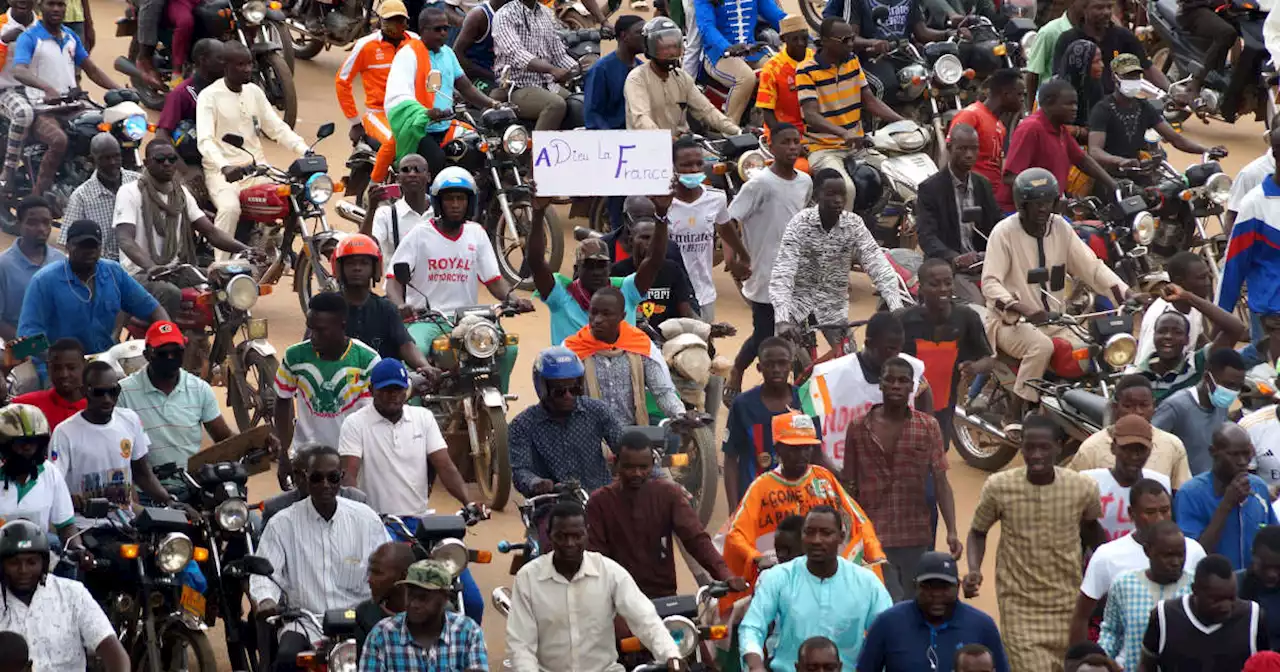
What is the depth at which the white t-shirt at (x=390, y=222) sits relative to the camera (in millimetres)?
15516

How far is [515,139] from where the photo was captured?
17875mm

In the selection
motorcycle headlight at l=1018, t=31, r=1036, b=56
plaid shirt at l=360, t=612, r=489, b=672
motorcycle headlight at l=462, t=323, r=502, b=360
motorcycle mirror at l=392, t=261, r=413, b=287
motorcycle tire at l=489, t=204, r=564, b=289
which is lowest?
motorcycle tire at l=489, t=204, r=564, b=289

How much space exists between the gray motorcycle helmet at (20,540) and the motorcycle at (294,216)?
5.73 m

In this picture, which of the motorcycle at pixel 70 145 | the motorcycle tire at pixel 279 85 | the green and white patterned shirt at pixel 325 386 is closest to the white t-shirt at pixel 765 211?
the green and white patterned shirt at pixel 325 386

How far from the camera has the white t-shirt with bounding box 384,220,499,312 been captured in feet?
48.2

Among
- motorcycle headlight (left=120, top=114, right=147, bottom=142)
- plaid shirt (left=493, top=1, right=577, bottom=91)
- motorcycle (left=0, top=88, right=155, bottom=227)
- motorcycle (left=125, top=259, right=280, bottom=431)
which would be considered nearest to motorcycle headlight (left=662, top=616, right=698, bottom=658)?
motorcycle (left=125, top=259, right=280, bottom=431)

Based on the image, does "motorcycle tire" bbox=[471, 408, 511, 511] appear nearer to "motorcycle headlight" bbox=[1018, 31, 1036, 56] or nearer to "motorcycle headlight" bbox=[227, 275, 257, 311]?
"motorcycle headlight" bbox=[227, 275, 257, 311]

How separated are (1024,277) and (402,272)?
3.54 metres

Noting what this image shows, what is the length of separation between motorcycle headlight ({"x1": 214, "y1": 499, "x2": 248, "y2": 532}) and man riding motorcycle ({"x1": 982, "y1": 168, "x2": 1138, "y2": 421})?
496cm

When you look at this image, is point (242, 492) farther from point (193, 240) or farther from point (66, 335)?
point (193, 240)

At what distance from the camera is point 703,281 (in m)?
Answer: 15.9

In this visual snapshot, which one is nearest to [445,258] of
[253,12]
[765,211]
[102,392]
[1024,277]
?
[765,211]

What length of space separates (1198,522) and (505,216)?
282 inches

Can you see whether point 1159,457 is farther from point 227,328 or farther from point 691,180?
point 227,328
